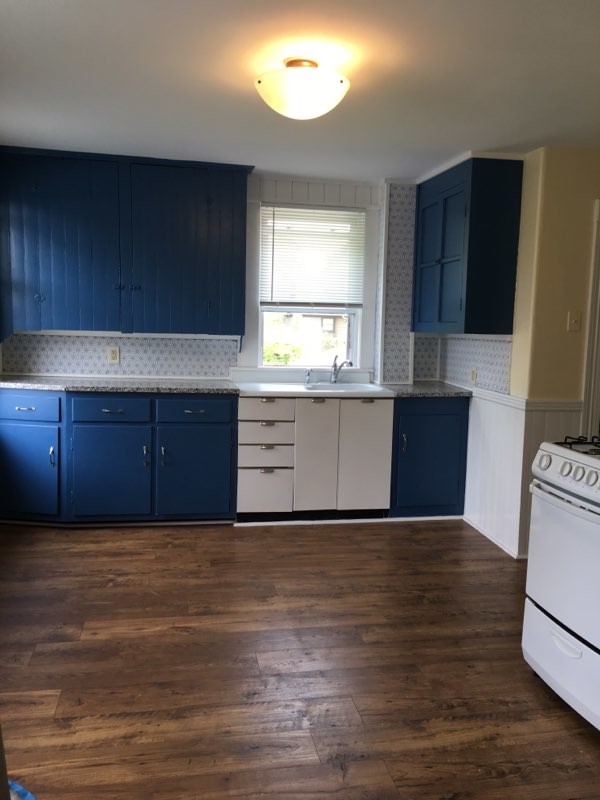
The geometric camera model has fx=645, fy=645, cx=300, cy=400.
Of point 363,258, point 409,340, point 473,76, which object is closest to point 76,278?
point 363,258

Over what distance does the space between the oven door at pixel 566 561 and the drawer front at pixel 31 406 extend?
2838mm

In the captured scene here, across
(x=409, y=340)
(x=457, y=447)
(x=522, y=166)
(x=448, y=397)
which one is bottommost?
(x=457, y=447)

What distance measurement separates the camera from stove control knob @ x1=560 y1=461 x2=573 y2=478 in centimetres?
221

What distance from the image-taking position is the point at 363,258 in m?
4.76

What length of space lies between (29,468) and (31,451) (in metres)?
0.11

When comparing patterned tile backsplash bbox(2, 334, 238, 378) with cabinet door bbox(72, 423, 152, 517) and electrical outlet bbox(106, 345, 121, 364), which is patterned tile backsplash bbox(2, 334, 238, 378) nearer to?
electrical outlet bbox(106, 345, 121, 364)

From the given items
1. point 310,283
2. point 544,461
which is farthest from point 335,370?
point 544,461

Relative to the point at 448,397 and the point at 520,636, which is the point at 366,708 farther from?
the point at 448,397

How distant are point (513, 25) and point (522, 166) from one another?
5.57 feet

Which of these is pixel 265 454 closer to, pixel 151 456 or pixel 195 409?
pixel 195 409

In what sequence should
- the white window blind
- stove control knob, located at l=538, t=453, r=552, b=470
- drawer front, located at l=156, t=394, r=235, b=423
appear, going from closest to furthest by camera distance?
stove control knob, located at l=538, t=453, r=552, b=470 → drawer front, located at l=156, t=394, r=235, b=423 → the white window blind

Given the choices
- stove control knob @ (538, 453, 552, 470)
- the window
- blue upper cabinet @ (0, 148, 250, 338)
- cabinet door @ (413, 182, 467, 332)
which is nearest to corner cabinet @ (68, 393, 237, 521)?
blue upper cabinet @ (0, 148, 250, 338)

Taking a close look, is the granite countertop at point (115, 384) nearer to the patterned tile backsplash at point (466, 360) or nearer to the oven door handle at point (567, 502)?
the patterned tile backsplash at point (466, 360)

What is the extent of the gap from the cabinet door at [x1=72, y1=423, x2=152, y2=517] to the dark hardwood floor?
1.10ft
